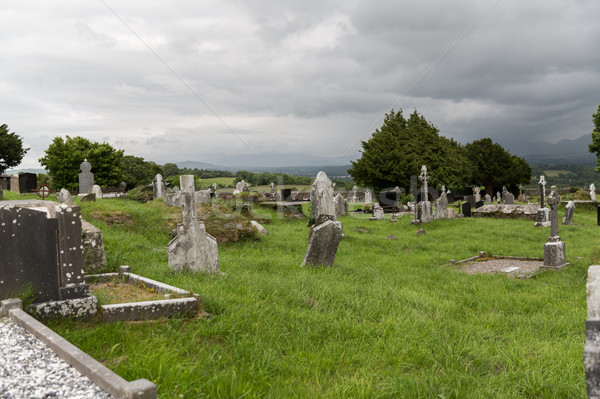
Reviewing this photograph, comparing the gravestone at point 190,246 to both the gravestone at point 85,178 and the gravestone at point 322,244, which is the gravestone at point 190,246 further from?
the gravestone at point 85,178

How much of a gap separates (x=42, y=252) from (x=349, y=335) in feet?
11.3

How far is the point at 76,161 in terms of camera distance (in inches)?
1634

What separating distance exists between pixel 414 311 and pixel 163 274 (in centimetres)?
419

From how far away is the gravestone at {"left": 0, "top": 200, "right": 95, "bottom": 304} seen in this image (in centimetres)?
434

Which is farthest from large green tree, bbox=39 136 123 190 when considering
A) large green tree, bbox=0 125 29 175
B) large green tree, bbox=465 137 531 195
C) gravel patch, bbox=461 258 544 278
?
large green tree, bbox=465 137 531 195

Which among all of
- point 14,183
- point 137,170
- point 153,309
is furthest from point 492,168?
point 153,309

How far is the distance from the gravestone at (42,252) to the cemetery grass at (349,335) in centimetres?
48

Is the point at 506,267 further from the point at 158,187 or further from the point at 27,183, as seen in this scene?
the point at 27,183

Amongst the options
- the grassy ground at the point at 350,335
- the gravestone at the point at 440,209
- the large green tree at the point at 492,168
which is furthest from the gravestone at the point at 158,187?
the large green tree at the point at 492,168

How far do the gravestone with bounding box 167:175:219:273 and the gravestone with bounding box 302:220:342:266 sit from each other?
2.53 metres

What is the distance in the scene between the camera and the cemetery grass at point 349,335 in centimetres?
364

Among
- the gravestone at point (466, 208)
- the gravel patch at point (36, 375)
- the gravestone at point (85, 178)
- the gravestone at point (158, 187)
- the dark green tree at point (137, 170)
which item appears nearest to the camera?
the gravel patch at point (36, 375)

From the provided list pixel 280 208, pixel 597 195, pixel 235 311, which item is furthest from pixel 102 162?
pixel 597 195

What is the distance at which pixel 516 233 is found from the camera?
1838cm
